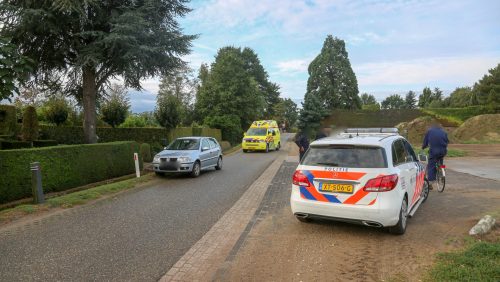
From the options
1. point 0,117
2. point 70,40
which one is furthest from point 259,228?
point 0,117

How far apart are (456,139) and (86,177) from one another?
31.3 meters

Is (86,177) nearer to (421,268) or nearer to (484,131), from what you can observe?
(421,268)

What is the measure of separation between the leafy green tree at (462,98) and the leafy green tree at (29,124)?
255 ft

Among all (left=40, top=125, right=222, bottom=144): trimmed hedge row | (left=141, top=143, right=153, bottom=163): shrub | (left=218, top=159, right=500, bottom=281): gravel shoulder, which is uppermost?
(left=40, top=125, right=222, bottom=144): trimmed hedge row

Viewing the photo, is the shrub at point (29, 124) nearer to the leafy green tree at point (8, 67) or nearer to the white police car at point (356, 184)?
the leafy green tree at point (8, 67)

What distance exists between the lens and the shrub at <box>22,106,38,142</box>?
1977cm

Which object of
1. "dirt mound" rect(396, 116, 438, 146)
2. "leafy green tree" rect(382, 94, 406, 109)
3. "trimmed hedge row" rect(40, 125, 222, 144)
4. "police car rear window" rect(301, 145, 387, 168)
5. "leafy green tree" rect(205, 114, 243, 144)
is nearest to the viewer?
"police car rear window" rect(301, 145, 387, 168)

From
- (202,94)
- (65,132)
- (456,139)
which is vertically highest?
(202,94)

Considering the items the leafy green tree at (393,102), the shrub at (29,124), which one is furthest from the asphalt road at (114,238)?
the leafy green tree at (393,102)

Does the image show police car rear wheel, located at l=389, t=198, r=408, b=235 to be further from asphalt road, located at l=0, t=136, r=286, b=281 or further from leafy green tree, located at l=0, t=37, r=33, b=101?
leafy green tree, located at l=0, t=37, r=33, b=101

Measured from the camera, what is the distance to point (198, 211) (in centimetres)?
783

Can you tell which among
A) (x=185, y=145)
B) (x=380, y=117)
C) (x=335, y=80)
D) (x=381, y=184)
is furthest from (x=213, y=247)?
(x=335, y=80)

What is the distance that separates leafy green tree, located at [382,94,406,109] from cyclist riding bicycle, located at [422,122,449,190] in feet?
367

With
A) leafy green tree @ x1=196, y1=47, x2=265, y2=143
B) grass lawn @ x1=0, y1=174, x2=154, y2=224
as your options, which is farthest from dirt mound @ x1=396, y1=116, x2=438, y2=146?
grass lawn @ x1=0, y1=174, x2=154, y2=224
